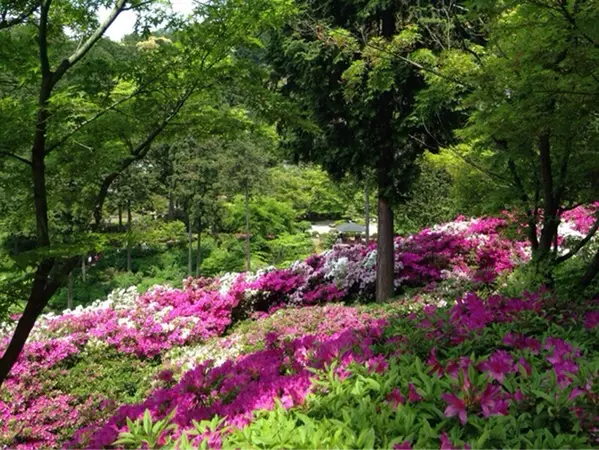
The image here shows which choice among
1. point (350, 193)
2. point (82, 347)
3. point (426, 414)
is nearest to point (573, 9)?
point (426, 414)

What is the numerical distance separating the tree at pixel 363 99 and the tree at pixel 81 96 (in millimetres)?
2661

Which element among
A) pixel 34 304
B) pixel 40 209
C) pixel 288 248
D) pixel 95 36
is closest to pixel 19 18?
pixel 95 36

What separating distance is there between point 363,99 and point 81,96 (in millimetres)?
4165

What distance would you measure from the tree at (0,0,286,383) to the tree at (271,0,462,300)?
105 inches

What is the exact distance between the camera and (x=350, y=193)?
21047 mm

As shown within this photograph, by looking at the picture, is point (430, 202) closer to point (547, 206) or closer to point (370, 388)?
point (547, 206)

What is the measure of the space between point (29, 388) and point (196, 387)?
14.0ft

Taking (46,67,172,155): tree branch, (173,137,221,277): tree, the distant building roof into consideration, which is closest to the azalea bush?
(46,67,172,155): tree branch

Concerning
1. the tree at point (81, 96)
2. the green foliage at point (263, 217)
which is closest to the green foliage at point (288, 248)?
the green foliage at point (263, 217)

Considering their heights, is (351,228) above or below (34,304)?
below

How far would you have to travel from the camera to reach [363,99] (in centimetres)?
666

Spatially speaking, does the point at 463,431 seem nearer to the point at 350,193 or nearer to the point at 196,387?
the point at 196,387

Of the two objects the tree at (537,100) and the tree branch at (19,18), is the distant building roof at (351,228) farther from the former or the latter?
the tree branch at (19,18)

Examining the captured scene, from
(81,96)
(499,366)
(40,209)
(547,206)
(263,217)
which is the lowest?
(263,217)
